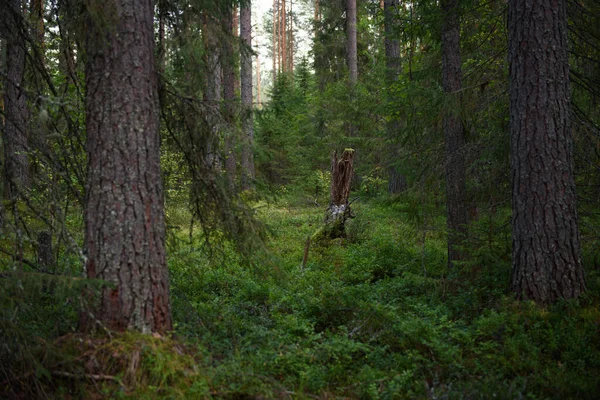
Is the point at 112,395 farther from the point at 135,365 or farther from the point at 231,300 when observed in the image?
the point at 231,300

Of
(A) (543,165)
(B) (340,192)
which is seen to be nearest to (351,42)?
(B) (340,192)

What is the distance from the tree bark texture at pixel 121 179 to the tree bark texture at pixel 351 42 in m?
17.9

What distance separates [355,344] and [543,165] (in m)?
3.21

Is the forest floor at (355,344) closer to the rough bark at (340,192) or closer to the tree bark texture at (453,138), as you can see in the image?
the tree bark texture at (453,138)

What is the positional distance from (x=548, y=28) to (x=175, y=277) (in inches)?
256

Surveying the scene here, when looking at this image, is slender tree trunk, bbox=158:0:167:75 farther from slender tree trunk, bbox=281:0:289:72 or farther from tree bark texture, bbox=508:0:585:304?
slender tree trunk, bbox=281:0:289:72

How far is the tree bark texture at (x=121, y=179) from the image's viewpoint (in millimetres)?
4590

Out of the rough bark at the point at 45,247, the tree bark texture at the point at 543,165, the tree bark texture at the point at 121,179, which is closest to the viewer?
the tree bark texture at the point at 121,179

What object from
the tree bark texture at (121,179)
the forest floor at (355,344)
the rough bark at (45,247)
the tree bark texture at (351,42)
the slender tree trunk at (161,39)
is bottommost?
the forest floor at (355,344)

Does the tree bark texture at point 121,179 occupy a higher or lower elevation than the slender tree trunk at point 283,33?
lower

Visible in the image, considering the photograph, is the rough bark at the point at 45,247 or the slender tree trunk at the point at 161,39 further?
the rough bark at the point at 45,247

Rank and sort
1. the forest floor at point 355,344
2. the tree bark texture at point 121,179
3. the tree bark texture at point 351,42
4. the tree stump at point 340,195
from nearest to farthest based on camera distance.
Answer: the forest floor at point 355,344
the tree bark texture at point 121,179
the tree stump at point 340,195
the tree bark texture at point 351,42

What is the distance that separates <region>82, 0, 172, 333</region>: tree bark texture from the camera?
4.59 m

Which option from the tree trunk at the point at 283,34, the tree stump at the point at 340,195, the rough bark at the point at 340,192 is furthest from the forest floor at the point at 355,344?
the tree trunk at the point at 283,34
